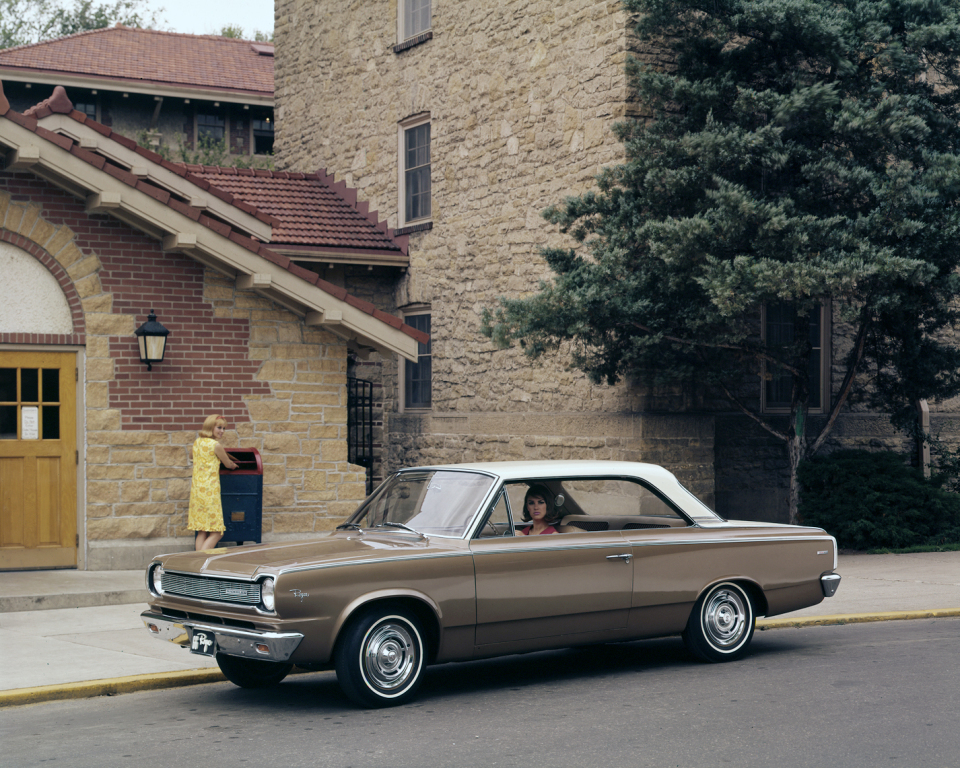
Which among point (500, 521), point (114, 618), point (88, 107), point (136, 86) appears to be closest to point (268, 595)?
point (500, 521)

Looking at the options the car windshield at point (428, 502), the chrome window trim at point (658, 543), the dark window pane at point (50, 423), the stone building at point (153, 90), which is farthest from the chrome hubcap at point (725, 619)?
the stone building at point (153, 90)

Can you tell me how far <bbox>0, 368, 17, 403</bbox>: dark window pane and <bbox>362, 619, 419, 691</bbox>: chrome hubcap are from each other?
21.7 feet

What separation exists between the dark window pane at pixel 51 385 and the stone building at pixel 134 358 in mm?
19

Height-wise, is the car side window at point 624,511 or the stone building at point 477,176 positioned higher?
the stone building at point 477,176

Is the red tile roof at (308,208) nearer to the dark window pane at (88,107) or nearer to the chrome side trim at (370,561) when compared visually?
the dark window pane at (88,107)

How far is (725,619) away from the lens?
26.6 feet

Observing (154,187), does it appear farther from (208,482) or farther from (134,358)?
(208,482)

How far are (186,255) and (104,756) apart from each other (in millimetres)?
7380

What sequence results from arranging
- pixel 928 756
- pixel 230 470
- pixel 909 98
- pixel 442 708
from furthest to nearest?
1. pixel 909 98
2. pixel 230 470
3. pixel 442 708
4. pixel 928 756

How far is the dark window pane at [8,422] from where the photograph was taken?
11602 mm

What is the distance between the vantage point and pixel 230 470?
1195 centimetres

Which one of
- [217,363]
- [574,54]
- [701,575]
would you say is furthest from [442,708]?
[574,54]

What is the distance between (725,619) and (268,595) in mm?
3392

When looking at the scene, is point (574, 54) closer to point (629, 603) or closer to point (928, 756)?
point (629, 603)
